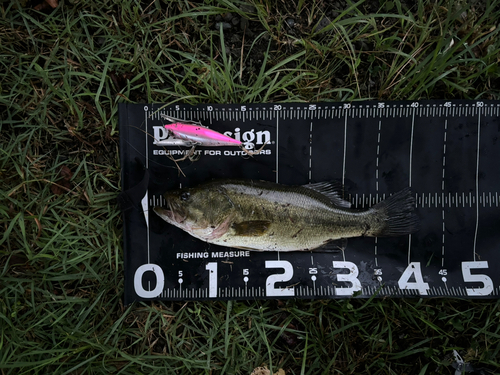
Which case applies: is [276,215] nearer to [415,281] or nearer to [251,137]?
[251,137]

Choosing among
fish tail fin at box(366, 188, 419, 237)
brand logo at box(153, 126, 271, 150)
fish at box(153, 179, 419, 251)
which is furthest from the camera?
brand logo at box(153, 126, 271, 150)

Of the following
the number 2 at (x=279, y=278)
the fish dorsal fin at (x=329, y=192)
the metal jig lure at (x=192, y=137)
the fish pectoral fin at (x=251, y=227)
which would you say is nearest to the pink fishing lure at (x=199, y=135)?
the metal jig lure at (x=192, y=137)

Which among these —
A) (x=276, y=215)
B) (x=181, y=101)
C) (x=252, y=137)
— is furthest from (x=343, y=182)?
(x=181, y=101)

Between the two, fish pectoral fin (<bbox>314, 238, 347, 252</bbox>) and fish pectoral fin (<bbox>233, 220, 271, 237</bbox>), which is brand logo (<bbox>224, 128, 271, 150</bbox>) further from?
fish pectoral fin (<bbox>314, 238, 347, 252</bbox>)

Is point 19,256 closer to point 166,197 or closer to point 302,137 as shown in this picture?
point 166,197

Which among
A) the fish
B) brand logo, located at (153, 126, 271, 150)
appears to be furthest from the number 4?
brand logo, located at (153, 126, 271, 150)

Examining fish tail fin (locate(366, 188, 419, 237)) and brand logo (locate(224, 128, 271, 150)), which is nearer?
fish tail fin (locate(366, 188, 419, 237))

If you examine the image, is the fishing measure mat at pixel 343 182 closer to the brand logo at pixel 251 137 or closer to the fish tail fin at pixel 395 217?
the brand logo at pixel 251 137
